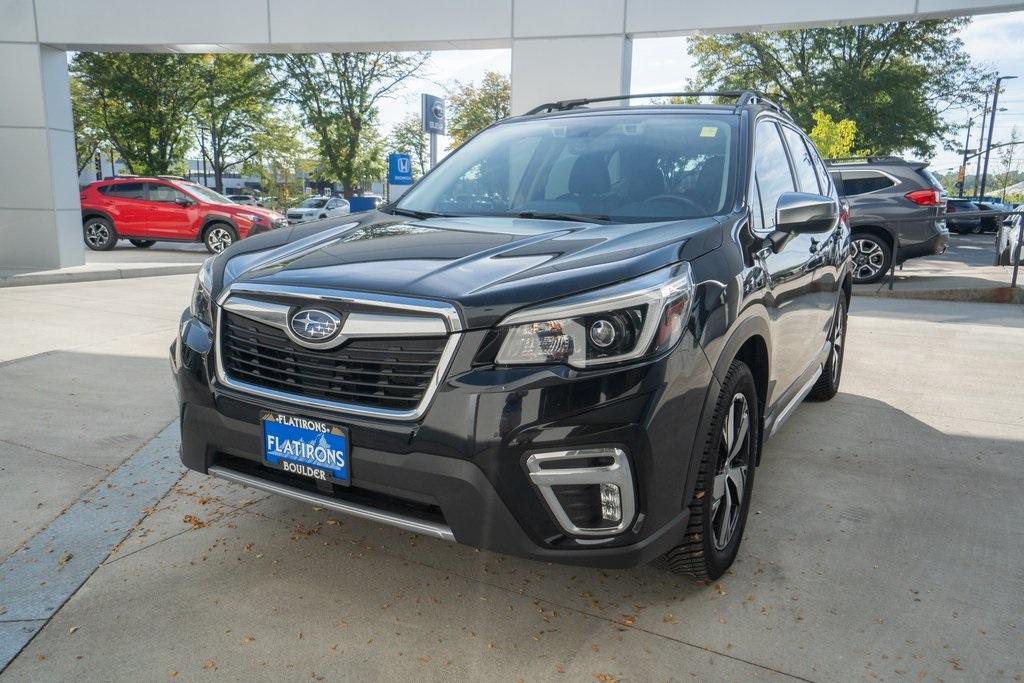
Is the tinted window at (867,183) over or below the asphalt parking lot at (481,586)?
over

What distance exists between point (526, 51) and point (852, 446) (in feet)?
23.1

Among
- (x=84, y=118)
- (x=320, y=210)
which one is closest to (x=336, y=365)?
(x=320, y=210)

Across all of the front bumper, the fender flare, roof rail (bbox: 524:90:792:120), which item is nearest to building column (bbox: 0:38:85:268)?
the fender flare

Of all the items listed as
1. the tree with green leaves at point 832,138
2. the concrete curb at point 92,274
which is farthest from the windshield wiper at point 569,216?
the tree with green leaves at point 832,138

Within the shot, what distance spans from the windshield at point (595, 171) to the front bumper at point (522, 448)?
1.08 meters

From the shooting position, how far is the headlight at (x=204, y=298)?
2.82m

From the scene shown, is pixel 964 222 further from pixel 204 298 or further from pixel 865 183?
pixel 204 298

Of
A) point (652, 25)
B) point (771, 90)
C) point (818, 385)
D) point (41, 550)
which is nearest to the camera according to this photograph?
point (41, 550)

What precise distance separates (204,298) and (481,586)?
1399 mm

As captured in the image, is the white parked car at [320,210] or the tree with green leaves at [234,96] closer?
the white parked car at [320,210]

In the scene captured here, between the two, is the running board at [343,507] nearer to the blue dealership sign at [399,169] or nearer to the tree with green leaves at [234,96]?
the blue dealership sign at [399,169]

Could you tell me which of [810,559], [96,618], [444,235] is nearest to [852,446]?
[810,559]

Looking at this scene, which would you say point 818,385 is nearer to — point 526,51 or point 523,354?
point 523,354

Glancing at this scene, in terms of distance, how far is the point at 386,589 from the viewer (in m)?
2.83
